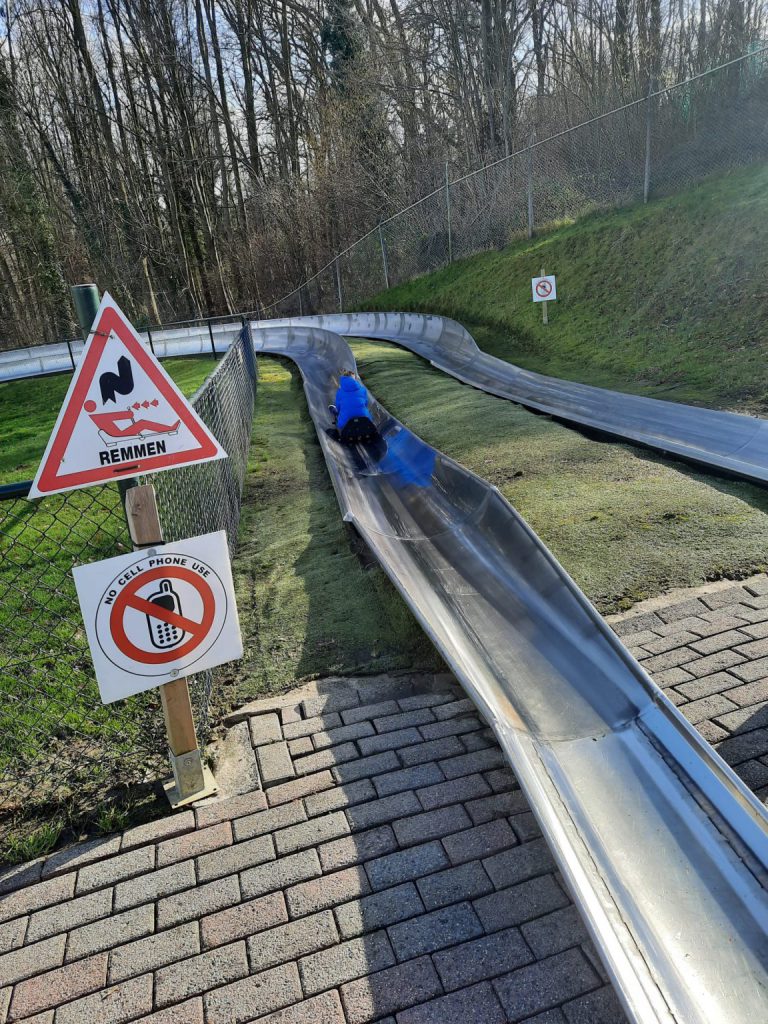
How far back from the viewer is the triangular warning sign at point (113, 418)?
95.2 inches

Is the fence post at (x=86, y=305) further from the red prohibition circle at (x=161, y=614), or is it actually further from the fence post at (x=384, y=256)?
the fence post at (x=384, y=256)

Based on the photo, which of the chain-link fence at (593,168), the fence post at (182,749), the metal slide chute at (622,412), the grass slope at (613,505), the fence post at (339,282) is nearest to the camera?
the fence post at (182,749)

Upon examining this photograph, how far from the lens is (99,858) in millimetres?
2652

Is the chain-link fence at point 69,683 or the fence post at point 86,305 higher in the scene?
the fence post at point 86,305

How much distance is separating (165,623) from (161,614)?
5 cm

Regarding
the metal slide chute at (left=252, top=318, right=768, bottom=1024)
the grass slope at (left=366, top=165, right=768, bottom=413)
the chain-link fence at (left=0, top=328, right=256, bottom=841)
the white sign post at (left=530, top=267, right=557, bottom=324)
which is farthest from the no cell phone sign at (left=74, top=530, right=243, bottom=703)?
the white sign post at (left=530, top=267, right=557, bottom=324)

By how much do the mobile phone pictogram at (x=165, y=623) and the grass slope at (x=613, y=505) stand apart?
2785 mm

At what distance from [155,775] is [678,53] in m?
25.5

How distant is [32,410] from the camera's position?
1611 centimetres

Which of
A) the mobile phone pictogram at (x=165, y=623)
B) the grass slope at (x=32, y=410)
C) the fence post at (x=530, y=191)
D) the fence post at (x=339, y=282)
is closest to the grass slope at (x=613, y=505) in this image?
the mobile phone pictogram at (x=165, y=623)

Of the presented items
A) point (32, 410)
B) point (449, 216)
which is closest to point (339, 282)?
point (449, 216)

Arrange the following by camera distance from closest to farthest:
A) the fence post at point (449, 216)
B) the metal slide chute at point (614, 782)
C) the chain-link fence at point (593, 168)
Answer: the metal slide chute at point (614, 782)
the chain-link fence at point (593, 168)
the fence post at point (449, 216)

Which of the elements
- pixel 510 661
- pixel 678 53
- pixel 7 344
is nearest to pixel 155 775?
pixel 510 661

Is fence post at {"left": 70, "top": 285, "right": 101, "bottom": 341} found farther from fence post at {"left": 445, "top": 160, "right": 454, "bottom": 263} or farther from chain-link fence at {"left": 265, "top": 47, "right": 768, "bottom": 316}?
fence post at {"left": 445, "top": 160, "right": 454, "bottom": 263}
